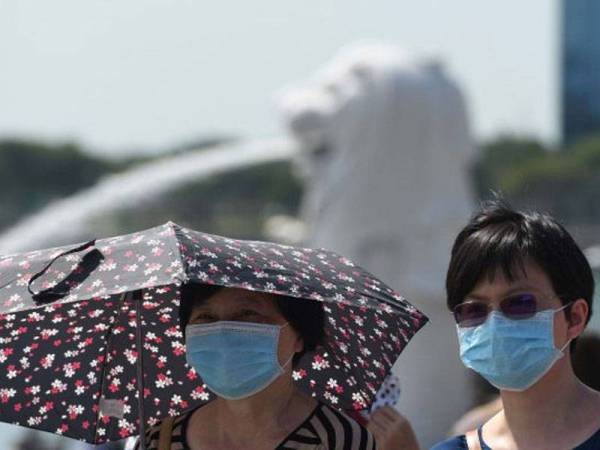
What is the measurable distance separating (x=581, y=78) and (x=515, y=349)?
234 feet

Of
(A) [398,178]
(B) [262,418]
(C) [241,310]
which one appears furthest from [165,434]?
(A) [398,178]

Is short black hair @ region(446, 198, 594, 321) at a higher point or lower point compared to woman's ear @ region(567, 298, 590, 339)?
higher

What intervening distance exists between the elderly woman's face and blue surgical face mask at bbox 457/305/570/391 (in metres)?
0.53

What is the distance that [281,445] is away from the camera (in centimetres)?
406

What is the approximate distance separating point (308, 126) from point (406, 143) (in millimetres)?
935

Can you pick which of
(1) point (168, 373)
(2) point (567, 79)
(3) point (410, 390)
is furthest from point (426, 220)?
(2) point (567, 79)

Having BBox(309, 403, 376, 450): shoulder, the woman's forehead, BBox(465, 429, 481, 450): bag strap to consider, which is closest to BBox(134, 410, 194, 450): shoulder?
BBox(309, 403, 376, 450): shoulder

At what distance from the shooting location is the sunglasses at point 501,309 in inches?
151

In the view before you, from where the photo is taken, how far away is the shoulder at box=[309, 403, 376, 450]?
159 inches

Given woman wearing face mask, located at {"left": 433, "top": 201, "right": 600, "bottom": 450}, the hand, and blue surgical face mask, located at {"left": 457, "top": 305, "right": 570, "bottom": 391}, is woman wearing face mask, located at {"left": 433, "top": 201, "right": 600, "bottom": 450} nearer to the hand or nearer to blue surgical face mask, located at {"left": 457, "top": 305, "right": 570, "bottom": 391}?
blue surgical face mask, located at {"left": 457, "top": 305, "right": 570, "bottom": 391}

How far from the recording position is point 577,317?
154 inches

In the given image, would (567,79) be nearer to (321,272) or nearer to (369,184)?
(369,184)

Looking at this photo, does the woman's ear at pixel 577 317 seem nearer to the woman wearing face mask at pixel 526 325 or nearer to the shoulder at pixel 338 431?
the woman wearing face mask at pixel 526 325

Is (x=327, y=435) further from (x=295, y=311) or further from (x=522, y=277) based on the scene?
(x=522, y=277)
